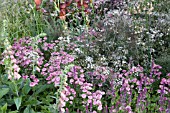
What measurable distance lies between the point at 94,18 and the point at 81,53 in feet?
4.05

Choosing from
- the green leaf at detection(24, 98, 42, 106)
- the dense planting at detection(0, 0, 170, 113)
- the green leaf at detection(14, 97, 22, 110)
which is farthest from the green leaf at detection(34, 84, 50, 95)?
the green leaf at detection(14, 97, 22, 110)

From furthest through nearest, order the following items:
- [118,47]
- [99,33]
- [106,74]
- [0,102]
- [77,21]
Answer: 1. [77,21]
2. [99,33]
3. [118,47]
4. [106,74]
5. [0,102]

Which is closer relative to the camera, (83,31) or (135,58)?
(135,58)

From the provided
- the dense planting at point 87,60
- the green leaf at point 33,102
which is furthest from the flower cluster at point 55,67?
the green leaf at point 33,102

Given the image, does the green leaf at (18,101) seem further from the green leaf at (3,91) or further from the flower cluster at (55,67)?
the flower cluster at (55,67)

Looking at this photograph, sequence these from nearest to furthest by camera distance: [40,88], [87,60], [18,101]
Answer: [18,101] → [40,88] → [87,60]

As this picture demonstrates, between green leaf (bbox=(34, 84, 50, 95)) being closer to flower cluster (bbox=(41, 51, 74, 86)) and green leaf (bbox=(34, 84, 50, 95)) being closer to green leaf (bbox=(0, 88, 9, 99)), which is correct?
flower cluster (bbox=(41, 51, 74, 86))

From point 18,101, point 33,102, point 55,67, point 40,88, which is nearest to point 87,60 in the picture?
point 55,67

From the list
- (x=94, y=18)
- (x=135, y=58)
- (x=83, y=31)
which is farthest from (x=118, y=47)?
(x=94, y=18)

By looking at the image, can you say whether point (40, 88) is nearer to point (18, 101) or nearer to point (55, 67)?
point (55, 67)

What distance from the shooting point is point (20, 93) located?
125 inches

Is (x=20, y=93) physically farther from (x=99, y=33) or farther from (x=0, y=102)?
(x=99, y=33)

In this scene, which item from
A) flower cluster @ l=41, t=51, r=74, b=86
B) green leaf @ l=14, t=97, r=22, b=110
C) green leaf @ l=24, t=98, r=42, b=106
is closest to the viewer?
green leaf @ l=14, t=97, r=22, b=110

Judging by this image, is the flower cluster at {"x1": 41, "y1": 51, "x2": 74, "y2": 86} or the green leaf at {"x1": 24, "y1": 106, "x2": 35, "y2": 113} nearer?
the green leaf at {"x1": 24, "y1": 106, "x2": 35, "y2": 113}
